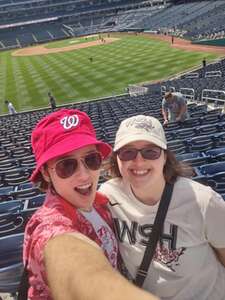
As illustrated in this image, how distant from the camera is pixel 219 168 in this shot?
6.27 meters

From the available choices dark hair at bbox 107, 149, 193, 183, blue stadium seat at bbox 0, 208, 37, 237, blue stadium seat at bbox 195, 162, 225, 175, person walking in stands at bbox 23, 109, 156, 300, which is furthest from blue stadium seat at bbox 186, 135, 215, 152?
person walking in stands at bbox 23, 109, 156, 300

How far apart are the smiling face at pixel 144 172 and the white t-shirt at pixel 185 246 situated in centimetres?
17

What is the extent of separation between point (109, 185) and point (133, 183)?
11.9 inches

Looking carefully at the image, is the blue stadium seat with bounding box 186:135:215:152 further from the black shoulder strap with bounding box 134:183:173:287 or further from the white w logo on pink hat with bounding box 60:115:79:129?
the white w logo on pink hat with bounding box 60:115:79:129

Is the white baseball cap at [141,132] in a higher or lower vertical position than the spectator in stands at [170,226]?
higher

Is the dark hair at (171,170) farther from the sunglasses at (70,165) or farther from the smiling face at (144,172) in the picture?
the sunglasses at (70,165)

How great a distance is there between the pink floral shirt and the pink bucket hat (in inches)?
11.0

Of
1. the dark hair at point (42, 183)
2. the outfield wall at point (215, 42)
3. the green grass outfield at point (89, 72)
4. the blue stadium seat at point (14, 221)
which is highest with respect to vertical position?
the dark hair at point (42, 183)

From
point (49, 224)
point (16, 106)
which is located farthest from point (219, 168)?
point (16, 106)

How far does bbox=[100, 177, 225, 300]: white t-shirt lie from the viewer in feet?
8.82

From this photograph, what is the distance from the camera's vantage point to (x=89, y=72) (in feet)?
128

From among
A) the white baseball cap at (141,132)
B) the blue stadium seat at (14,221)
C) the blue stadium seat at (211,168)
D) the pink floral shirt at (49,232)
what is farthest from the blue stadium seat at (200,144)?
the pink floral shirt at (49,232)

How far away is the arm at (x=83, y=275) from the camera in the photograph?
55.1 inches

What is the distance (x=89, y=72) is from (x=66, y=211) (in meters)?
37.7
